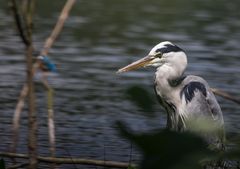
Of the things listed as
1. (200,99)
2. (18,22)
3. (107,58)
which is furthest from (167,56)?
(107,58)

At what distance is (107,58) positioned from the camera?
10.2 meters

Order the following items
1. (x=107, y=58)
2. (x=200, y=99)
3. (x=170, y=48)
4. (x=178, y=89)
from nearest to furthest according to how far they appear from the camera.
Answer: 1. (x=200, y=99)
2. (x=178, y=89)
3. (x=170, y=48)
4. (x=107, y=58)

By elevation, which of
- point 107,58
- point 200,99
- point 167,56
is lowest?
point 107,58

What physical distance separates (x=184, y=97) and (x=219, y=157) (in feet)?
12.9

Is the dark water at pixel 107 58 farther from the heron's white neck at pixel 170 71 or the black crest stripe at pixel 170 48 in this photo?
the black crest stripe at pixel 170 48

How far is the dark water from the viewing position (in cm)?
700

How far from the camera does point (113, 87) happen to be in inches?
346

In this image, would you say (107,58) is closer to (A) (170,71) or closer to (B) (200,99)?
(A) (170,71)

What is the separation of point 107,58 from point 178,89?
17.0 ft

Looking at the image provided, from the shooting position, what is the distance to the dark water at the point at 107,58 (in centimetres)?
700

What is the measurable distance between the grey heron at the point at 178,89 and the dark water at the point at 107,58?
398 mm

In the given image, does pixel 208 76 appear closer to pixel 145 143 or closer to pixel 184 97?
pixel 184 97

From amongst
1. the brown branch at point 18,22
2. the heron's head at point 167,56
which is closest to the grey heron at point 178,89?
the heron's head at point 167,56

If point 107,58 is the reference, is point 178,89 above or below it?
above
